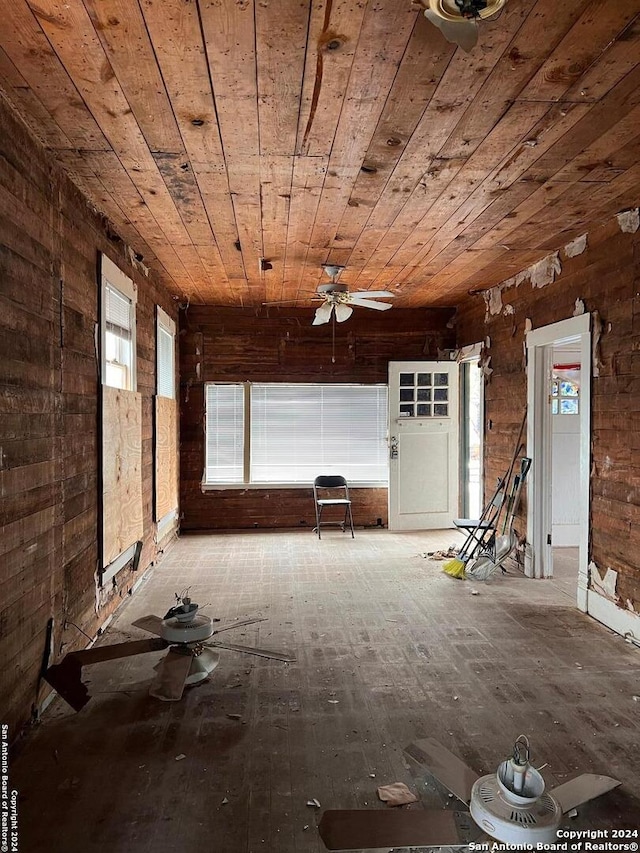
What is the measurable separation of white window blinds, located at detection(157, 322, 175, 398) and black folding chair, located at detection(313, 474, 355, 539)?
204cm

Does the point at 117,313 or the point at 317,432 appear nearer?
the point at 117,313

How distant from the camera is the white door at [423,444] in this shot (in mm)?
6656

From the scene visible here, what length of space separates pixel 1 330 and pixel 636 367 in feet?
11.4

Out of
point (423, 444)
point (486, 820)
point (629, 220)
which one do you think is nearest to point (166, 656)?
point (486, 820)

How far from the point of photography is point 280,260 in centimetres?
463

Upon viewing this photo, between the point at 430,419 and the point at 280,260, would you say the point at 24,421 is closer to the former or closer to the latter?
the point at 280,260

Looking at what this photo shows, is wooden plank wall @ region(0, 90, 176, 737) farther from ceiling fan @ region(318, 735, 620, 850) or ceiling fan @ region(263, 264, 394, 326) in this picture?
ceiling fan @ region(263, 264, 394, 326)

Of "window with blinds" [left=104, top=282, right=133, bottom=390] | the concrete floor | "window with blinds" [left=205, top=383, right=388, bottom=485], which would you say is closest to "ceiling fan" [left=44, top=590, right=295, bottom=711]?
the concrete floor

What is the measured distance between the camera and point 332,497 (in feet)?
22.9

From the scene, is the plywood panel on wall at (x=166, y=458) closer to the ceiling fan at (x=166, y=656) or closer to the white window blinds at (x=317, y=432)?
the white window blinds at (x=317, y=432)

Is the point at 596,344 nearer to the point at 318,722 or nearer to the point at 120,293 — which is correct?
the point at 318,722

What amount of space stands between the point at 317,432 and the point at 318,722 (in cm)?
458

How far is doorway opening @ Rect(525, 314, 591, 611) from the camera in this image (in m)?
3.96
